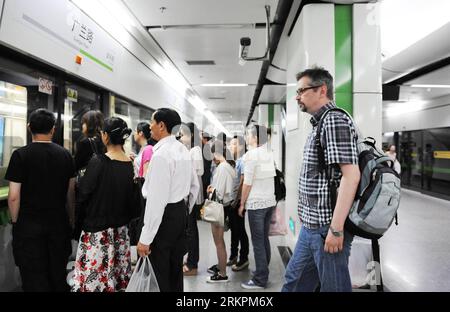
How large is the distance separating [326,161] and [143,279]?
136 centimetres

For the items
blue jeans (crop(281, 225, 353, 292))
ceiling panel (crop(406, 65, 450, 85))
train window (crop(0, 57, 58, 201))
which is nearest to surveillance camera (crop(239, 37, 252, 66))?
train window (crop(0, 57, 58, 201))

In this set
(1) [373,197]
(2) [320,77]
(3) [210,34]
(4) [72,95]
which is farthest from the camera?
(3) [210,34]

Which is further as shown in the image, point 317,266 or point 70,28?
point 70,28

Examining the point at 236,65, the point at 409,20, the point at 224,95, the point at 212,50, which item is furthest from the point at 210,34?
the point at 224,95

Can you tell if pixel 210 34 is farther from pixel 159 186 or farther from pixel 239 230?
pixel 159 186

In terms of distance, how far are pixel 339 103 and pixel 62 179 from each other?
9.01ft

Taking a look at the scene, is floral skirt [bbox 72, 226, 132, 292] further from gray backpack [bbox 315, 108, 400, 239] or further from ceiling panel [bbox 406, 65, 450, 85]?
ceiling panel [bbox 406, 65, 450, 85]

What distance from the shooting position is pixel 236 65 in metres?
6.76

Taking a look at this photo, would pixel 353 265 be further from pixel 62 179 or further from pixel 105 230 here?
pixel 62 179

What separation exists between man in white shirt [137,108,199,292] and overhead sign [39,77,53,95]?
5.16 ft

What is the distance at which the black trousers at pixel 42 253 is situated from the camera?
88.4 inches

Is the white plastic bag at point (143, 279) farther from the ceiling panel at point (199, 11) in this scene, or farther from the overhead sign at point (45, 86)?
the ceiling panel at point (199, 11)

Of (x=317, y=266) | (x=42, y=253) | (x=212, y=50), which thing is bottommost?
(x=42, y=253)
